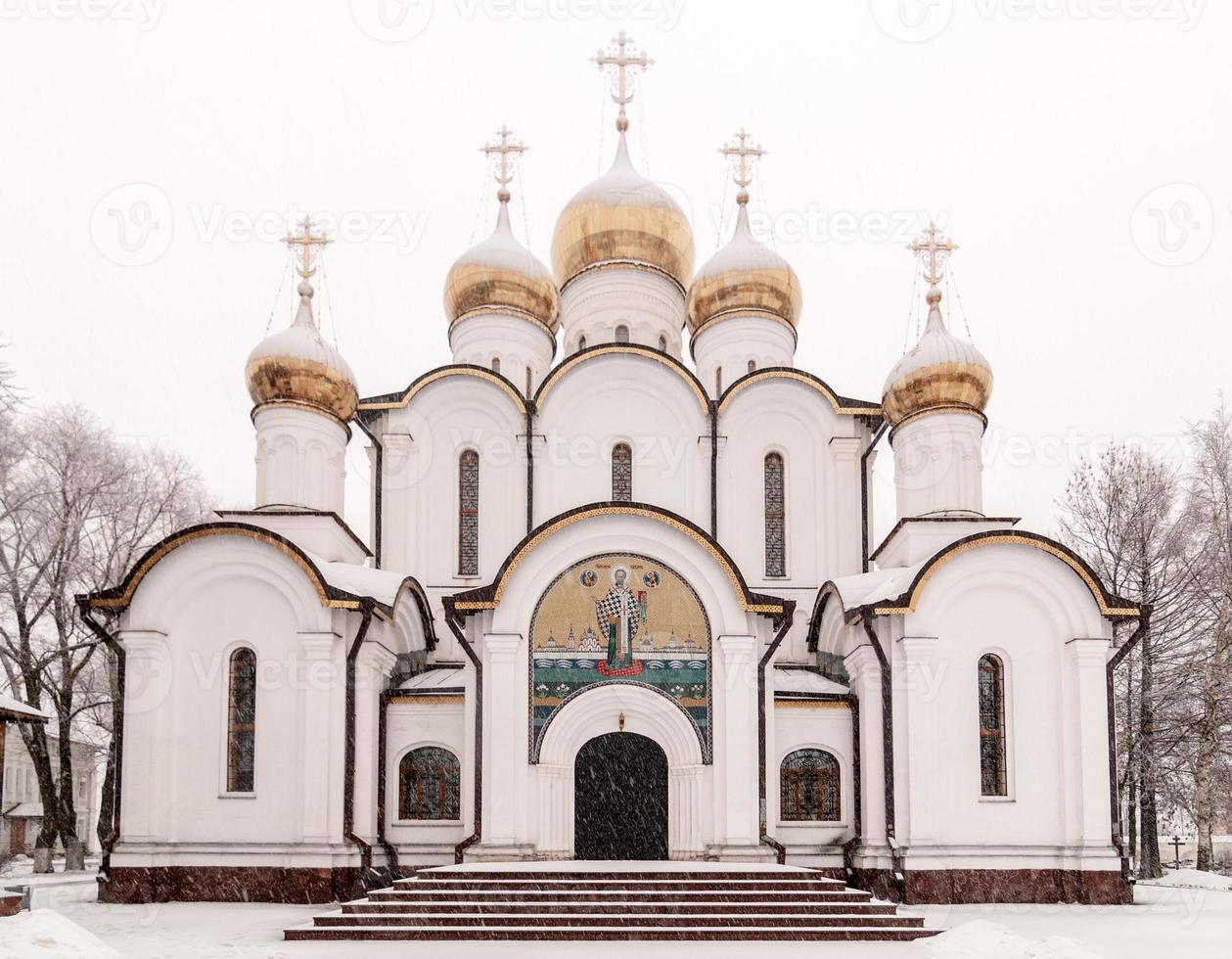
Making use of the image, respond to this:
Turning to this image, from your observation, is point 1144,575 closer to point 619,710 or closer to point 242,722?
point 619,710

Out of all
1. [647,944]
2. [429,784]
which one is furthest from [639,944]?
[429,784]

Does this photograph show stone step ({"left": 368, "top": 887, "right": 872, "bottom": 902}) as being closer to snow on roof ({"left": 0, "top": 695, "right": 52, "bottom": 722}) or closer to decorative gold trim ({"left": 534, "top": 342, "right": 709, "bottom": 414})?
snow on roof ({"left": 0, "top": 695, "right": 52, "bottom": 722})

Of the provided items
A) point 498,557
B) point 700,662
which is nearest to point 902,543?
point 700,662

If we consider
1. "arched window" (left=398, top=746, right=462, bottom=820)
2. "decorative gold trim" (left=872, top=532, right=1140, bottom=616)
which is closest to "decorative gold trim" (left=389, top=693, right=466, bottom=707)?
"arched window" (left=398, top=746, right=462, bottom=820)

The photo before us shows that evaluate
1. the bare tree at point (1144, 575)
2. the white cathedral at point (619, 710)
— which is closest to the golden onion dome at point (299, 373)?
the white cathedral at point (619, 710)

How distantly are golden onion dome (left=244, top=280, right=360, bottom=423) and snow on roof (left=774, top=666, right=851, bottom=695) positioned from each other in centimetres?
602

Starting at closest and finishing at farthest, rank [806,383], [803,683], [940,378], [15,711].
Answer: [15,711] < [803,683] < [940,378] < [806,383]

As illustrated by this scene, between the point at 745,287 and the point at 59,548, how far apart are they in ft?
33.6

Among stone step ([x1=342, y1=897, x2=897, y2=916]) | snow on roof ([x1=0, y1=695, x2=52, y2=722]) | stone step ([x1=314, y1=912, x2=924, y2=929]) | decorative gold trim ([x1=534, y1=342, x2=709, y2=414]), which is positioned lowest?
stone step ([x1=314, y1=912, x2=924, y2=929])

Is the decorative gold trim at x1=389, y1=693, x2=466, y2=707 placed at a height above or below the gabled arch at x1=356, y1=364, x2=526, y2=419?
below

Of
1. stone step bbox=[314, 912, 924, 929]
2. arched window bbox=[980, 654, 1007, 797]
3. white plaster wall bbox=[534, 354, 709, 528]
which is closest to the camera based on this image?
stone step bbox=[314, 912, 924, 929]

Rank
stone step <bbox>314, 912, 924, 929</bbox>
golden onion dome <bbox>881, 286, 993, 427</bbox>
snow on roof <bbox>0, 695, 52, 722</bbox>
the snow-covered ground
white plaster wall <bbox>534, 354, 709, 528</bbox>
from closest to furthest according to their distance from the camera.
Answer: the snow-covered ground
stone step <bbox>314, 912, 924, 929</bbox>
snow on roof <bbox>0, 695, 52, 722</bbox>
golden onion dome <bbox>881, 286, 993, 427</bbox>
white plaster wall <bbox>534, 354, 709, 528</bbox>

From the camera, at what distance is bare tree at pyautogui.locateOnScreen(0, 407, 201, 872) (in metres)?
19.4

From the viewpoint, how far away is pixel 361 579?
50.5 feet
